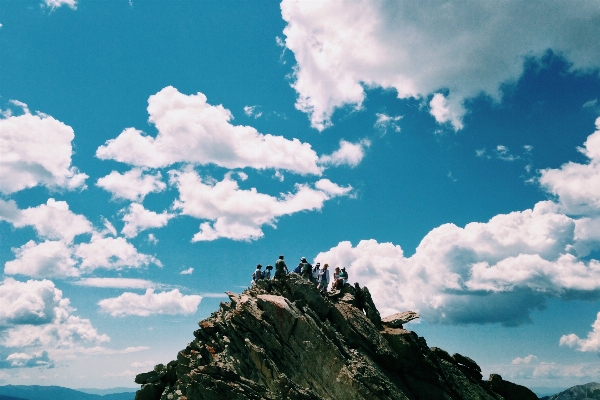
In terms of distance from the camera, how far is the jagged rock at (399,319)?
50.0m

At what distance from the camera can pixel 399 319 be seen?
169ft

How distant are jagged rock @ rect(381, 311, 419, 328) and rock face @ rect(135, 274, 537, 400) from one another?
13.4 inches

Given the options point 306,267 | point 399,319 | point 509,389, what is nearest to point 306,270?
point 306,267

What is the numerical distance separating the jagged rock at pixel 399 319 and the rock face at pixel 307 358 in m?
0.34

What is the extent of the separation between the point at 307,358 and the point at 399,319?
59.7ft

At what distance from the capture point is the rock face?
35031 mm

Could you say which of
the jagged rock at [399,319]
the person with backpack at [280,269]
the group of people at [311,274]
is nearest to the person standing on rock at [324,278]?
the group of people at [311,274]

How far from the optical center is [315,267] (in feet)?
167

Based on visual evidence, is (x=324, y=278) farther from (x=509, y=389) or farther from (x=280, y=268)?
(x=509, y=389)

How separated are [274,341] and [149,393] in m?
15.1

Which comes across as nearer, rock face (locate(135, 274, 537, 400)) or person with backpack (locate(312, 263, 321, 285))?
rock face (locate(135, 274, 537, 400))

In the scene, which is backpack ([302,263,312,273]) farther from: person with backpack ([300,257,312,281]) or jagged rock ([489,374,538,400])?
A: jagged rock ([489,374,538,400])

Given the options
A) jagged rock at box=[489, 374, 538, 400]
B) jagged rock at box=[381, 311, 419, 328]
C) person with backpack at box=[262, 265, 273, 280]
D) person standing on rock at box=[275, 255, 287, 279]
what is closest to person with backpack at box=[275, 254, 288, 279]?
person standing on rock at box=[275, 255, 287, 279]

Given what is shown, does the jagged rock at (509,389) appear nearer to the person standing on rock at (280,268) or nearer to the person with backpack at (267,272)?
the person standing on rock at (280,268)
